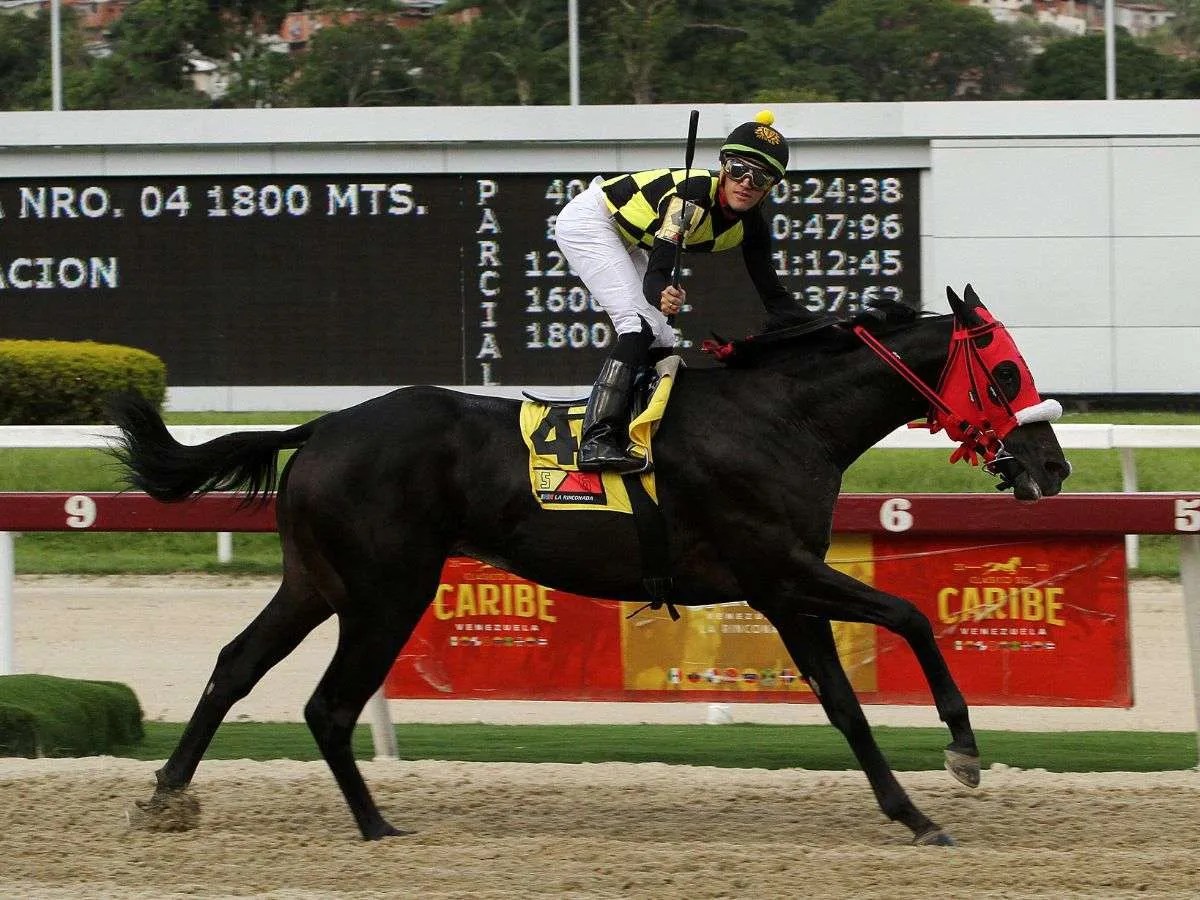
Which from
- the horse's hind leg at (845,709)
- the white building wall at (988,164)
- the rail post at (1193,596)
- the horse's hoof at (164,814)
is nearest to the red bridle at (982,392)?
the horse's hind leg at (845,709)

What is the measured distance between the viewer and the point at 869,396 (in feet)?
15.9

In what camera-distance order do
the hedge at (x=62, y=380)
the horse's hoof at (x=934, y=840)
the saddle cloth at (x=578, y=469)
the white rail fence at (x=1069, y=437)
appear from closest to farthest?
the horse's hoof at (x=934, y=840)
the saddle cloth at (x=578, y=469)
the white rail fence at (x=1069, y=437)
the hedge at (x=62, y=380)

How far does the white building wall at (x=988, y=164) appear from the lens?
502 inches

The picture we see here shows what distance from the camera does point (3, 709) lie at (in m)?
5.57

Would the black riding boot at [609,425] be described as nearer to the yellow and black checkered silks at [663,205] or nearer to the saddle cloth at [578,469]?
the saddle cloth at [578,469]

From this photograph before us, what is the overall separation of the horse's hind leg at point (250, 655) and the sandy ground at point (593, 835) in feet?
0.87

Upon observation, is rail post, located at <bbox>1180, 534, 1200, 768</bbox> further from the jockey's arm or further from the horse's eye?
the jockey's arm

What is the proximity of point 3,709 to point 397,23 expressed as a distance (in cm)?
1811

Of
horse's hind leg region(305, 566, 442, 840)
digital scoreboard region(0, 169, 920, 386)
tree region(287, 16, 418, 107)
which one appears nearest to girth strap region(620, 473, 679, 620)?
horse's hind leg region(305, 566, 442, 840)

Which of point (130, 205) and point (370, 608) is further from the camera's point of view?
point (130, 205)

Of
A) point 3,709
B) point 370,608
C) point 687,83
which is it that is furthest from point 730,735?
point 687,83

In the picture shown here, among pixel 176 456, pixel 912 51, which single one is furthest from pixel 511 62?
pixel 176 456

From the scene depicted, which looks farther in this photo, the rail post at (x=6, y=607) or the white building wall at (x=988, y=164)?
the white building wall at (x=988, y=164)

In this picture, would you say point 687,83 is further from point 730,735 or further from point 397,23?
point 730,735
